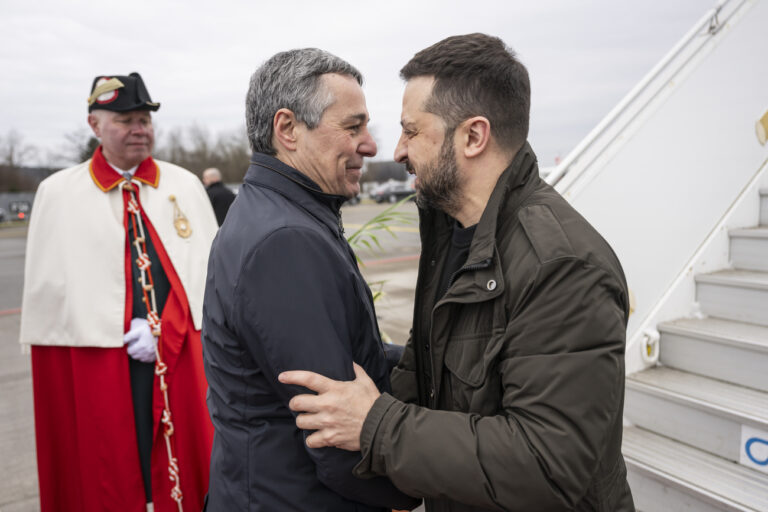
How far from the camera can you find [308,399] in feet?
3.87

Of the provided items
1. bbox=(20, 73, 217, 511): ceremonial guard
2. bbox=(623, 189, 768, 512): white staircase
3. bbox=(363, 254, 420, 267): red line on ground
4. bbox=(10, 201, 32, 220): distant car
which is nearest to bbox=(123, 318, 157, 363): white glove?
bbox=(20, 73, 217, 511): ceremonial guard

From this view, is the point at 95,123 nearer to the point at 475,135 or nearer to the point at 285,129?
the point at 285,129

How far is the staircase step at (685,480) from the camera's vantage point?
2084mm

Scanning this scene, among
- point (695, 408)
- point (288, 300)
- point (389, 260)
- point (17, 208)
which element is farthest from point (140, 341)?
point (17, 208)

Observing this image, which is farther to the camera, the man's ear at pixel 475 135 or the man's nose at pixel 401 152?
the man's nose at pixel 401 152

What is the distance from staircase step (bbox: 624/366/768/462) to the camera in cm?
228

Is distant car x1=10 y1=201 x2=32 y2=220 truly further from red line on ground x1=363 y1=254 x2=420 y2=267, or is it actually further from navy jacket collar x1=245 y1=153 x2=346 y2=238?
navy jacket collar x1=245 y1=153 x2=346 y2=238

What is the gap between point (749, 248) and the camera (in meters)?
3.06

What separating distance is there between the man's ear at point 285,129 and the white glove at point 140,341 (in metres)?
1.55

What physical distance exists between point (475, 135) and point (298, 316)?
0.67 metres

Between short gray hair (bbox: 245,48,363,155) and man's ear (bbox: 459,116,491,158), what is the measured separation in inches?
15.9

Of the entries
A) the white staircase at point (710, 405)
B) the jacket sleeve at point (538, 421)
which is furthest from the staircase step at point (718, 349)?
the jacket sleeve at point (538, 421)

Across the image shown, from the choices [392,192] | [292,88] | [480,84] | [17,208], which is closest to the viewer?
[480,84]

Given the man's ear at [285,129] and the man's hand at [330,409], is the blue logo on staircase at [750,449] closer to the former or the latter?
the man's hand at [330,409]
